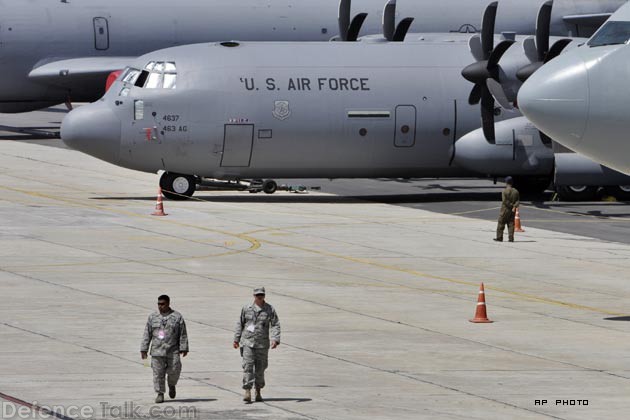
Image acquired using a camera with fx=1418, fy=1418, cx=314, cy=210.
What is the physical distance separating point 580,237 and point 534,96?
13.1 metres

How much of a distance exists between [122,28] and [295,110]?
62.0 feet

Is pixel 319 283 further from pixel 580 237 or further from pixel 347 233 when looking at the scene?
pixel 580 237

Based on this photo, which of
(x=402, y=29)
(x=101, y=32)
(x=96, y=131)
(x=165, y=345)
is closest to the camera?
(x=165, y=345)

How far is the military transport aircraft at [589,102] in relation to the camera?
2384 centimetres

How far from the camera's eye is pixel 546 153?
43.3 m

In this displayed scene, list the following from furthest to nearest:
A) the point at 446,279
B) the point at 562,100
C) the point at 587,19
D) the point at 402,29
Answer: the point at 587,19, the point at 402,29, the point at 446,279, the point at 562,100

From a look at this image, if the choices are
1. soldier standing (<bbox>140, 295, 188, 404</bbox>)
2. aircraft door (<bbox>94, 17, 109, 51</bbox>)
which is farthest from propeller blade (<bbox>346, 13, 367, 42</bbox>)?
soldier standing (<bbox>140, 295, 188, 404</bbox>)

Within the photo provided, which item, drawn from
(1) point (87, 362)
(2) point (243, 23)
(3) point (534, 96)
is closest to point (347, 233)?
(3) point (534, 96)

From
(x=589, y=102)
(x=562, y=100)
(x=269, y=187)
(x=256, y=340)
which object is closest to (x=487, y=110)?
(x=269, y=187)

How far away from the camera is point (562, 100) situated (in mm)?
23781

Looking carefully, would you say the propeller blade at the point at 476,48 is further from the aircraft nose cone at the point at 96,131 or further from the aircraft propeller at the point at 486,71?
the aircraft nose cone at the point at 96,131

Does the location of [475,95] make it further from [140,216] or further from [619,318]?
[619,318]

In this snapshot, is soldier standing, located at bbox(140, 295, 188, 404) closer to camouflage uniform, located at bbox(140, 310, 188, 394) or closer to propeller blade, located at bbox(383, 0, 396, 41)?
camouflage uniform, located at bbox(140, 310, 188, 394)

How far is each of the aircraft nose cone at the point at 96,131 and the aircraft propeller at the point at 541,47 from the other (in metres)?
11.9
